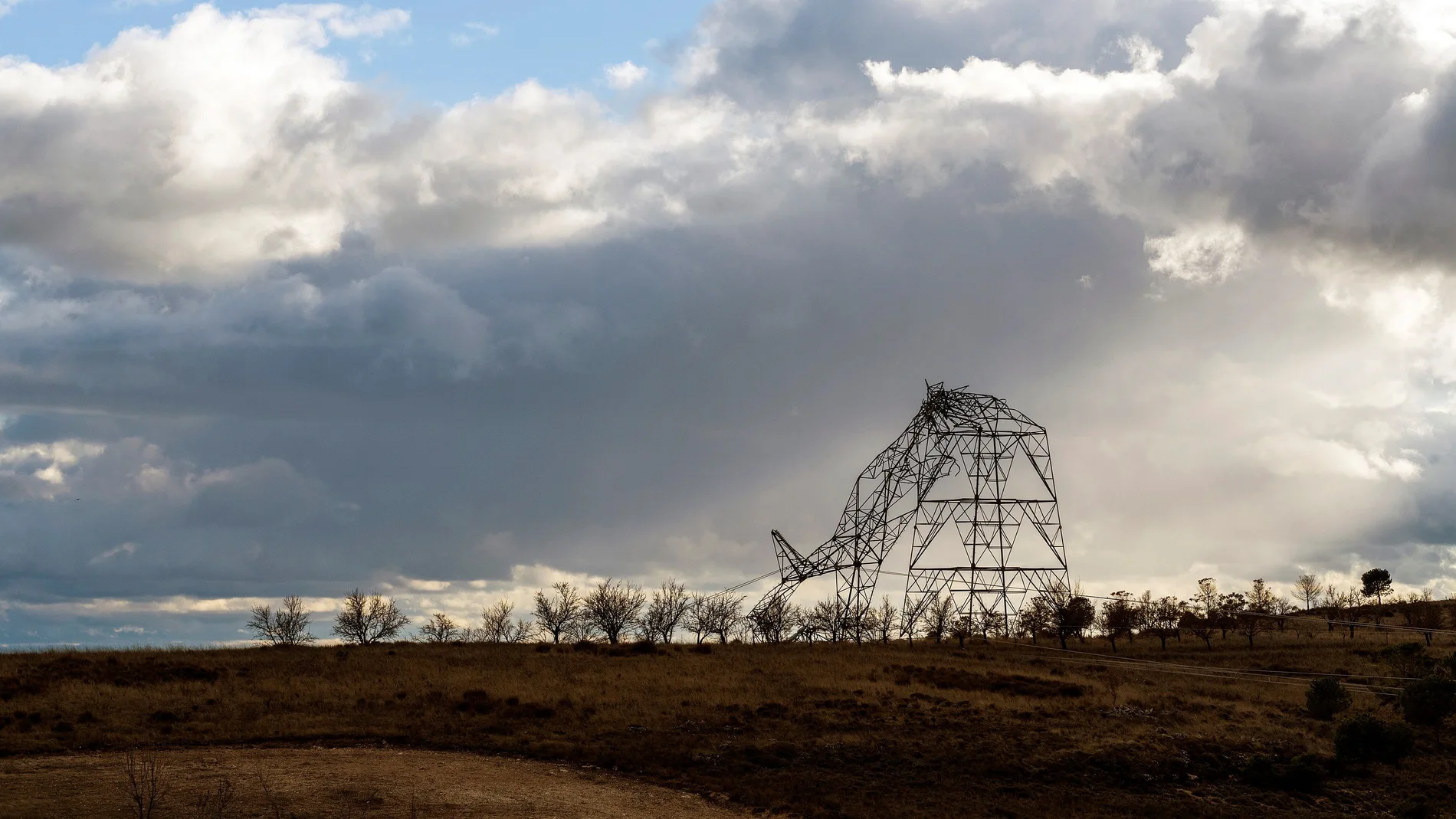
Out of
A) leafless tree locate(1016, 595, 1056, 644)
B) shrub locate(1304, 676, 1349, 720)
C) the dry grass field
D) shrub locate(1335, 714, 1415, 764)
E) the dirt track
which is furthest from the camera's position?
leafless tree locate(1016, 595, 1056, 644)

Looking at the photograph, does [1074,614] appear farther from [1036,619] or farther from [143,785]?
[143,785]

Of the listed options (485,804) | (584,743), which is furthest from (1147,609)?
(485,804)

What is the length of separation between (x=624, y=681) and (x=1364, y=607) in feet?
257

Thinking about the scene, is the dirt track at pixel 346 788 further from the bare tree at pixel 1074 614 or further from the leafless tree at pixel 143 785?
the bare tree at pixel 1074 614

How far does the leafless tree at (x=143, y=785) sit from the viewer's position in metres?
27.9

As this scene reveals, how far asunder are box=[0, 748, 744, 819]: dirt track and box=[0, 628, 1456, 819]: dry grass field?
1.09 ft

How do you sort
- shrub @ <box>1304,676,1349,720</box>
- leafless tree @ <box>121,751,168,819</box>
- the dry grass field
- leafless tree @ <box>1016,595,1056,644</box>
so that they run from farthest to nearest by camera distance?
leafless tree @ <box>1016,595,1056,644</box>, shrub @ <box>1304,676,1349,720</box>, the dry grass field, leafless tree @ <box>121,751,168,819</box>

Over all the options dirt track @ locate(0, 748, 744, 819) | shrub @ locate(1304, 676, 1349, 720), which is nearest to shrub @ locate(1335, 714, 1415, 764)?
shrub @ locate(1304, 676, 1349, 720)

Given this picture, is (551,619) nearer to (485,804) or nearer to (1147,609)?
(1147,609)

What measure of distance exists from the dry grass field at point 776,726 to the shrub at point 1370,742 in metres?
0.59

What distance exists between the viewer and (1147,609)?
275 feet

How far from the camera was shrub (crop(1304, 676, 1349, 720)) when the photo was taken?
46406 mm

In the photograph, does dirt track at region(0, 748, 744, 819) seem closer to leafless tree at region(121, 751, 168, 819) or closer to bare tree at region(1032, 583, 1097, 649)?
leafless tree at region(121, 751, 168, 819)

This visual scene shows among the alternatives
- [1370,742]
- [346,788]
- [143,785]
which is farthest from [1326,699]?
[143,785]
